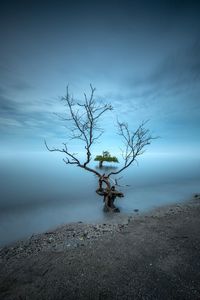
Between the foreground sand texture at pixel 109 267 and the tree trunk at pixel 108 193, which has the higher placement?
the tree trunk at pixel 108 193

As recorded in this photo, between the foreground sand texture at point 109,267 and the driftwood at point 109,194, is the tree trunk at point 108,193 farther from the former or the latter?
the foreground sand texture at point 109,267

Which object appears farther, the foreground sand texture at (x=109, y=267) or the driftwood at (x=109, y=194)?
the driftwood at (x=109, y=194)

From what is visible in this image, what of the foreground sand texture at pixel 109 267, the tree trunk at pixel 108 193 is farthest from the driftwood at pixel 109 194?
the foreground sand texture at pixel 109 267

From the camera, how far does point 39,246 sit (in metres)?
10.2

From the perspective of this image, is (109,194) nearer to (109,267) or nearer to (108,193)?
(108,193)

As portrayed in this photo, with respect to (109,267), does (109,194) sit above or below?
above

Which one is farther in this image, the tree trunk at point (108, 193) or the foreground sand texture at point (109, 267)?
the tree trunk at point (108, 193)

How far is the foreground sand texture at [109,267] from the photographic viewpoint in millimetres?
5672

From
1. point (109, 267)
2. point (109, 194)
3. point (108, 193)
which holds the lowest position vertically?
point (109, 267)

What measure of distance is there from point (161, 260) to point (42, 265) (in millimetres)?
5322

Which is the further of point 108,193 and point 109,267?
point 108,193

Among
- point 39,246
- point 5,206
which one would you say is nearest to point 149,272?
point 39,246

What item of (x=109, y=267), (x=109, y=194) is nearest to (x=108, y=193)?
(x=109, y=194)

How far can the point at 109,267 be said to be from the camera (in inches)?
276
